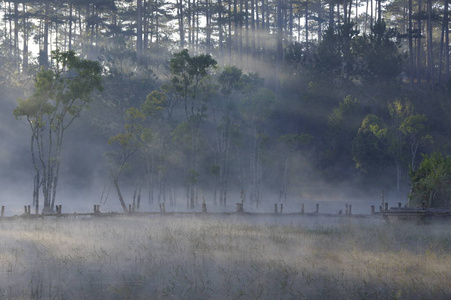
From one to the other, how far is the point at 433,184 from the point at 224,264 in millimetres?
22253

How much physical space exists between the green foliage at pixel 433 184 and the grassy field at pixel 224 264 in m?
9.46

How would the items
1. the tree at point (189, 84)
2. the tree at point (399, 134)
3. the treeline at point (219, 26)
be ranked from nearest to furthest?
the tree at point (189, 84)
the tree at point (399, 134)
the treeline at point (219, 26)

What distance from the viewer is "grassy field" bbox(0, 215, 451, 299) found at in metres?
14.8

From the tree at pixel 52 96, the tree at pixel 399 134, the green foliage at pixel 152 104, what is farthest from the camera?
the tree at pixel 399 134

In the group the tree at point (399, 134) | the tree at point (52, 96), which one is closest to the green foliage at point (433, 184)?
the tree at point (399, 134)

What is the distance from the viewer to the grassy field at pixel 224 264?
1479cm

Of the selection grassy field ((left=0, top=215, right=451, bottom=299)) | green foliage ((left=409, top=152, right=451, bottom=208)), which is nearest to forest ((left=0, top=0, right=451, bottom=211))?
green foliage ((left=409, top=152, right=451, bottom=208))

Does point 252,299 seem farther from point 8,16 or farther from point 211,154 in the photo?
point 8,16

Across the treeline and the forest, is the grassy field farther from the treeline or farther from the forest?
the treeline

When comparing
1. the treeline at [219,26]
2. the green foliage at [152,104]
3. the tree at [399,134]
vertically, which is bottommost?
the tree at [399,134]

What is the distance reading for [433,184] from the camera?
119 feet

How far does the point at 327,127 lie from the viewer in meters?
76.0

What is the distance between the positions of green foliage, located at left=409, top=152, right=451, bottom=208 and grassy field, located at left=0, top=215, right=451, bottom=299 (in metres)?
9.46

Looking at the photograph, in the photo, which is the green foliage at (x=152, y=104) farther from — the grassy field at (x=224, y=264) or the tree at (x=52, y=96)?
the grassy field at (x=224, y=264)
